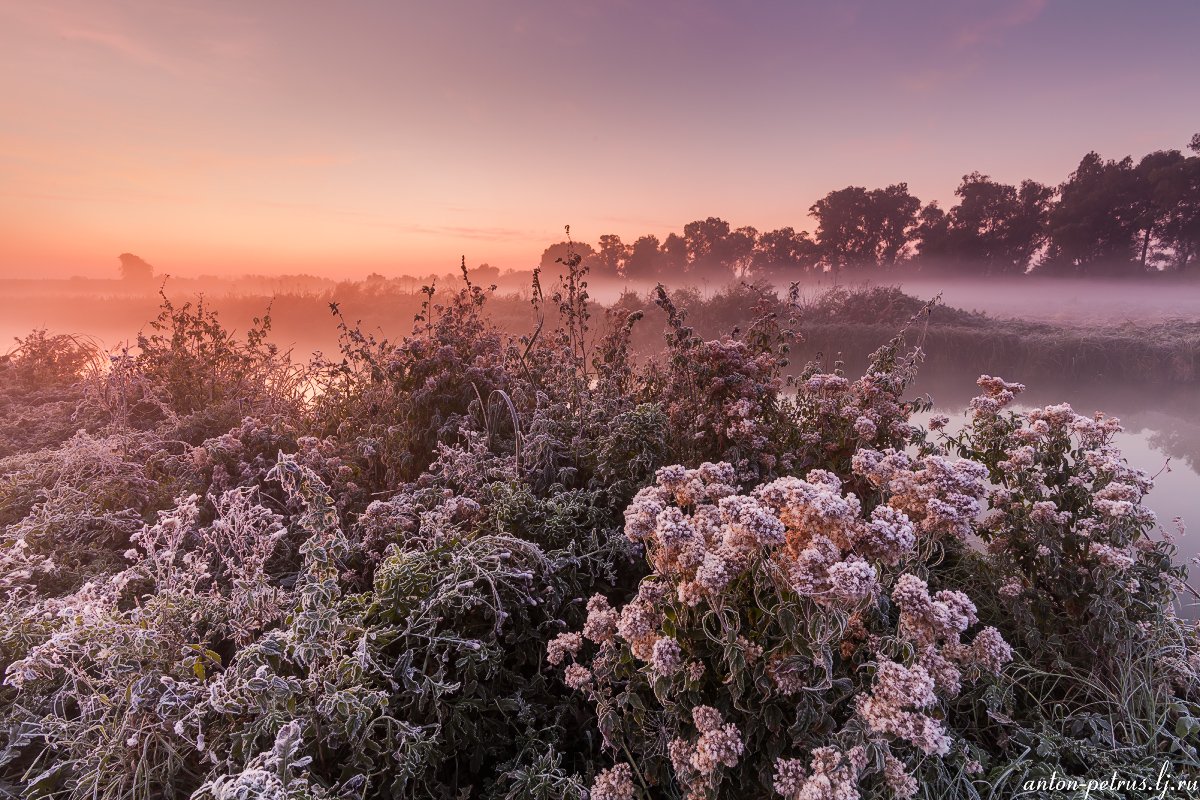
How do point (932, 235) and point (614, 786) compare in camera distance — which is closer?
point (614, 786)

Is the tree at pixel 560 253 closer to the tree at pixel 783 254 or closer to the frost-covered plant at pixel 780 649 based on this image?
the frost-covered plant at pixel 780 649

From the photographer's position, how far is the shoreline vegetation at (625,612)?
4.66ft

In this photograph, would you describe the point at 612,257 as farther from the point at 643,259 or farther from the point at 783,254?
the point at 783,254

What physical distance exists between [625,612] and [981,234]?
21063 millimetres

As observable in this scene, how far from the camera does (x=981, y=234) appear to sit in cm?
1714

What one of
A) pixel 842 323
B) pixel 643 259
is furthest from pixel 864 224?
pixel 643 259

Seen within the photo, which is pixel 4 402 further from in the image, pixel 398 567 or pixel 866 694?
pixel 866 694

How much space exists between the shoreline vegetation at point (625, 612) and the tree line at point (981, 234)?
12915 millimetres

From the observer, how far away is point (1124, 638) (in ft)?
7.18

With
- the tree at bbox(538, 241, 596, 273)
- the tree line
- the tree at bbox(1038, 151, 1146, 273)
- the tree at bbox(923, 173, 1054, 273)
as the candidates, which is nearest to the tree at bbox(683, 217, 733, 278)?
the tree line

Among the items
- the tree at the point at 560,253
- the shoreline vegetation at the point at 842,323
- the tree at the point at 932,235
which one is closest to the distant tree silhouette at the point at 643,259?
the shoreline vegetation at the point at 842,323

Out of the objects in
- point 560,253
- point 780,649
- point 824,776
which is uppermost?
point 560,253

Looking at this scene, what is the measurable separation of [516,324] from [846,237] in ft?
41.4

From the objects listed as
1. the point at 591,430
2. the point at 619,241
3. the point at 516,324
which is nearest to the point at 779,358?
the point at 591,430
